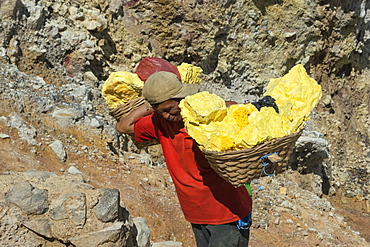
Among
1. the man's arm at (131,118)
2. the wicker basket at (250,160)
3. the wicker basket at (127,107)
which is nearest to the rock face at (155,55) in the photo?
the man's arm at (131,118)

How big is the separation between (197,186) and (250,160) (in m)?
0.42

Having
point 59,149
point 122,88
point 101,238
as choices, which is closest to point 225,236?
point 101,238

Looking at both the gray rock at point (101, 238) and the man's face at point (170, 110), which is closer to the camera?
the man's face at point (170, 110)

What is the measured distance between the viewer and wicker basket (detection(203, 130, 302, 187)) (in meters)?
1.82

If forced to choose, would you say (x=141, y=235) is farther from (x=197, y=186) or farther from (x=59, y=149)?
(x=59, y=149)

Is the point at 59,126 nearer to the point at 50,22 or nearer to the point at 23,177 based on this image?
the point at 50,22

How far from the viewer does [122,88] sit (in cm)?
246

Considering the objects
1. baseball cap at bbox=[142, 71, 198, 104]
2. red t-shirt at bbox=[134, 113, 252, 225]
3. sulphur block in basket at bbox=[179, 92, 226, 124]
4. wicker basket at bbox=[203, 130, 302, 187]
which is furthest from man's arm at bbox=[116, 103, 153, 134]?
wicker basket at bbox=[203, 130, 302, 187]

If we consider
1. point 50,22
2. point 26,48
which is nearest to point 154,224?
point 26,48

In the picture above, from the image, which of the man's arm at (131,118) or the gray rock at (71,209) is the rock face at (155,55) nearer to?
the gray rock at (71,209)

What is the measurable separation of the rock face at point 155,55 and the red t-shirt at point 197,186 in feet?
1.33

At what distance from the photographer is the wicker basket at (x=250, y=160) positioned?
1.82 metres

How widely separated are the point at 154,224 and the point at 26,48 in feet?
9.86

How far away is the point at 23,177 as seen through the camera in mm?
2432
